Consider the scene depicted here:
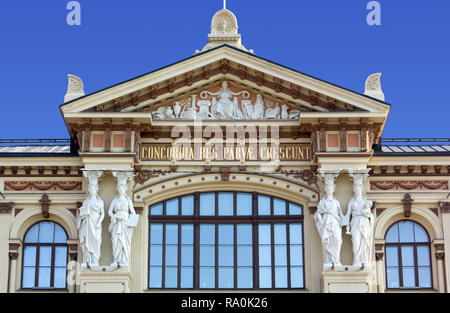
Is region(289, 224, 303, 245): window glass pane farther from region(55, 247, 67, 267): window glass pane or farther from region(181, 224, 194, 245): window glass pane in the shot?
region(55, 247, 67, 267): window glass pane

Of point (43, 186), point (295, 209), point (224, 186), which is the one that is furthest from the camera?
point (43, 186)

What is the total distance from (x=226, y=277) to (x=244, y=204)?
2828 mm

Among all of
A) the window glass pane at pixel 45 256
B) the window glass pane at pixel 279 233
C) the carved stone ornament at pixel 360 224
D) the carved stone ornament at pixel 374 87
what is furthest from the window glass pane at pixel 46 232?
the carved stone ornament at pixel 374 87

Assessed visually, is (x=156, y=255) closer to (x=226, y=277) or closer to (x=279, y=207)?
(x=226, y=277)

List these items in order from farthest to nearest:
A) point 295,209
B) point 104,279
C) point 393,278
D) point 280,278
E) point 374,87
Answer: point 374,87 → point 295,209 → point 393,278 → point 280,278 → point 104,279

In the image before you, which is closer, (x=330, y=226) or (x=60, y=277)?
(x=330, y=226)

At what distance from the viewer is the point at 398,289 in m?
40.2

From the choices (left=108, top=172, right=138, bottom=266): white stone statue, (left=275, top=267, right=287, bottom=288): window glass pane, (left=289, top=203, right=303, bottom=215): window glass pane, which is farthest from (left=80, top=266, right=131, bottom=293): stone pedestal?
(left=289, top=203, right=303, bottom=215): window glass pane

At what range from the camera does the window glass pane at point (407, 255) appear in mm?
40656

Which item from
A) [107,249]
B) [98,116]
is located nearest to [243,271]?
[107,249]

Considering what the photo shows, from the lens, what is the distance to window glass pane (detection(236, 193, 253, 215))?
40.9 metres

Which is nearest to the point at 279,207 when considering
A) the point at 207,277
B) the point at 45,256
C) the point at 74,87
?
the point at 207,277

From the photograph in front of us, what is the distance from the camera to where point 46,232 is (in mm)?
41344
